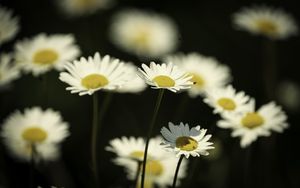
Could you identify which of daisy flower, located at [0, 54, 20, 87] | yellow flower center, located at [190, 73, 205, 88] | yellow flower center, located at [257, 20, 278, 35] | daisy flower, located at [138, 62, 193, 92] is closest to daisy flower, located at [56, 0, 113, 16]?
yellow flower center, located at [257, 20, 278, 35]

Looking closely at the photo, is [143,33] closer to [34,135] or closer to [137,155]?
[34,135]

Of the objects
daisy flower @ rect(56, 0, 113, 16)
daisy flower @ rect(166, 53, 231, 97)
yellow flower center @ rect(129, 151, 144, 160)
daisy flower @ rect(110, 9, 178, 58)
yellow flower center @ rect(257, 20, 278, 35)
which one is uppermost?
daisy flower @ rect(56, 0, 113, 16)

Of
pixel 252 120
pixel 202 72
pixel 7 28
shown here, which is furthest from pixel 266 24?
pixel 7 28

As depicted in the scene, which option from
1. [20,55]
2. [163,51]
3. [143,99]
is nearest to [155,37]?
[163,51]

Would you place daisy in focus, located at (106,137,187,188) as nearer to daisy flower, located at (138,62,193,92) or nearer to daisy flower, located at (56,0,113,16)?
daisy flower, located at (138,62,193,92)

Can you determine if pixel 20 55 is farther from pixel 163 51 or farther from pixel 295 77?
pixel 295 77

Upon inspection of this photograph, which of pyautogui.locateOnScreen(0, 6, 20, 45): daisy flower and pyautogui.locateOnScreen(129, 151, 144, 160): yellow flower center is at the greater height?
pyautogui.locateOnScreen(0, 6, 20, 45): daisy flower
